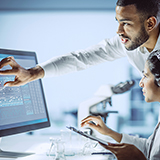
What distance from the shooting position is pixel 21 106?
1291 millimetres

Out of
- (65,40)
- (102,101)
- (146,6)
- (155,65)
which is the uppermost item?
(65,40)

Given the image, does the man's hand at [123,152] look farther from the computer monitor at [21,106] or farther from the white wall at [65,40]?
Result: the white wall at [65,40]

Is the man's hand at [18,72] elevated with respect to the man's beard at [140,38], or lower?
lower

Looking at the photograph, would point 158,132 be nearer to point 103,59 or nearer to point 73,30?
point 103,59

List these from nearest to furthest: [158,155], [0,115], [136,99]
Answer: [158,155] < [0,115] < [136,99]

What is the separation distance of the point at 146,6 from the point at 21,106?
84 cm

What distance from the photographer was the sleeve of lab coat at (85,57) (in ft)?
4.40

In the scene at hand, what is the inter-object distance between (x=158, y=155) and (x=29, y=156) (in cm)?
64

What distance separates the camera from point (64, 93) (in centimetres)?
214

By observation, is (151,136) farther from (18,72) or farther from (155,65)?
(18,72)

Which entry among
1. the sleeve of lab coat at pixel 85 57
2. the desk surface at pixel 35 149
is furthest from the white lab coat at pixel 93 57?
the desk surface at pixel 35 149

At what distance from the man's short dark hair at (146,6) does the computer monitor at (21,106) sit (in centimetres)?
65

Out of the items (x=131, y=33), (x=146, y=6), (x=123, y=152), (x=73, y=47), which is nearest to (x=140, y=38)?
(x=131, y=33)

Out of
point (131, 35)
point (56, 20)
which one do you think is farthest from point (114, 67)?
point (131, 35)
